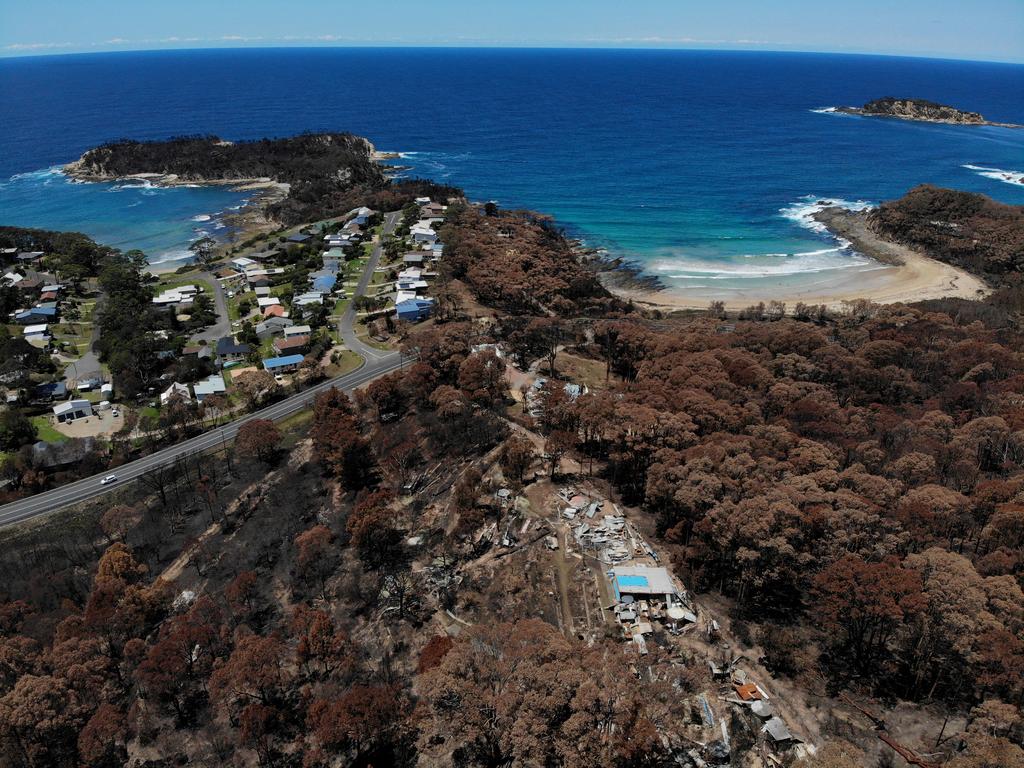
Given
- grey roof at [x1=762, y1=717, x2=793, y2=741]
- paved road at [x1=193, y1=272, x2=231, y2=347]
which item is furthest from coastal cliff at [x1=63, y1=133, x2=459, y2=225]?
grey roof at [x1=762, y1=717, x2=793, y2=741]

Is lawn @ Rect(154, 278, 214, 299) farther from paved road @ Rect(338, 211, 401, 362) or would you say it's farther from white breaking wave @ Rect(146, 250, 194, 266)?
paved road @ Rect(338, 211, 401, 362)

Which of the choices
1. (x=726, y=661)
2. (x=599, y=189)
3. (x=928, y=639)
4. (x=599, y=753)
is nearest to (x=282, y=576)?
(x=599, y=753)

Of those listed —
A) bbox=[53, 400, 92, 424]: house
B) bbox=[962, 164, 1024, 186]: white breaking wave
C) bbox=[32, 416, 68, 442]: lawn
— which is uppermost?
bbox=[962, 164, 1024, 186]: white breaking wave

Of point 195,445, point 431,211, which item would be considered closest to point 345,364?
point 195,445

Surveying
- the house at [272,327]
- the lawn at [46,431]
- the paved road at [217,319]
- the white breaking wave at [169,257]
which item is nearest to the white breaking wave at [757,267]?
Result: the house at [272,327]

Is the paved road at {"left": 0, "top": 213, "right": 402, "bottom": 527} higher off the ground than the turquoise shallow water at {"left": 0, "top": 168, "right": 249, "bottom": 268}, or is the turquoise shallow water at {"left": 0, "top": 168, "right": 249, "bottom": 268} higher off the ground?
the turquoise shallow water at {"left": 0, "top": 168, "right": 249, "bottom": 268}
